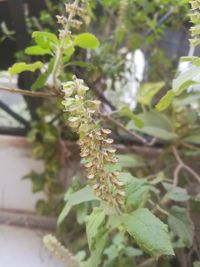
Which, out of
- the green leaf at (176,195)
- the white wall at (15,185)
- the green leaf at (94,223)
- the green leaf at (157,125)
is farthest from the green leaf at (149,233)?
the white wall at (15,185)

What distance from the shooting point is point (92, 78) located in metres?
0.68

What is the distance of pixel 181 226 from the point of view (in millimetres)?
444

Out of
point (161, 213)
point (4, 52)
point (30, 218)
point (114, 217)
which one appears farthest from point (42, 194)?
point (114, 217)

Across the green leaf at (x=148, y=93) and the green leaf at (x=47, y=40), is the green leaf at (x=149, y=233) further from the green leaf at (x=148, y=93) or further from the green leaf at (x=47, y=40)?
the green leaf at (x=148, y=93)

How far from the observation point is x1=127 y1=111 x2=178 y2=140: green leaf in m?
0.65

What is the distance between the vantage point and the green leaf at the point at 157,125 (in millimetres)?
653

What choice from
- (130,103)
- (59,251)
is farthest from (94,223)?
(130,103)

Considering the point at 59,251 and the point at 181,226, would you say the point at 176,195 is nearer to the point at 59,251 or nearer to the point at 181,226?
the point at 181,226

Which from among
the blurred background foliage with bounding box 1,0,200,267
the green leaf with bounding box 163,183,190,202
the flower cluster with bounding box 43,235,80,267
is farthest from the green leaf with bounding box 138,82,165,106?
the flower cluster with bounding box 43,235,80,267

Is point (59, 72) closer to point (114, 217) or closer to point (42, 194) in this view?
point (114, 217)

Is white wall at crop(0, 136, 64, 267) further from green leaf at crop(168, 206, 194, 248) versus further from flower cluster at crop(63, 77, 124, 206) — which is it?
flower cluster at crop(63, 77, 124, 206)

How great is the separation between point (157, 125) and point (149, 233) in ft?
1.30

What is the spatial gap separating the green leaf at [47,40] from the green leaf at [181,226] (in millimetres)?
242

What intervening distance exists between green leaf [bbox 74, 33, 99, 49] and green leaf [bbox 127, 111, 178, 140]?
0.26 metres
